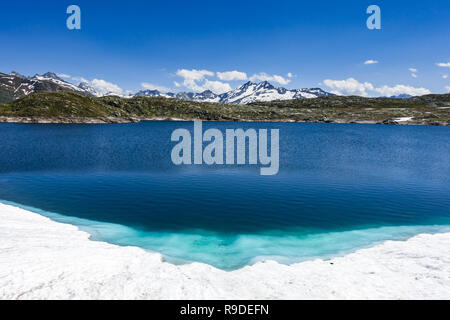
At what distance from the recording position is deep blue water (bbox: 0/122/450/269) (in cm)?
2658

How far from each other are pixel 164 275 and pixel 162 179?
31.2 metres

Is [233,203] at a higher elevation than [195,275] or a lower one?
higher

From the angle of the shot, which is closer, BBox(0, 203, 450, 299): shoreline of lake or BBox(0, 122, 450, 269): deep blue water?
BBox(0, 203, 450, 299): shoreline of lake

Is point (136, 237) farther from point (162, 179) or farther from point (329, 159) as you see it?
point (329, 159)

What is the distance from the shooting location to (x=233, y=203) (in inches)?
1465

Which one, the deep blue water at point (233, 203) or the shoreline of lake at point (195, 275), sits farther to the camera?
the deep blue water at point (233, 203)

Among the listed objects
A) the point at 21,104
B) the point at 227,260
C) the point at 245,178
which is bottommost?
the point at 227,260

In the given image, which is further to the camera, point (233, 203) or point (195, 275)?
point (233, 203)

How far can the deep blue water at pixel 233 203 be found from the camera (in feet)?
87.2

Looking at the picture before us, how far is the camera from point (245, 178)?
50.5 m

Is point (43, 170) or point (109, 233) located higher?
point (43, 170)

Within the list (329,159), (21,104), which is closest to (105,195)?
(329,159)
